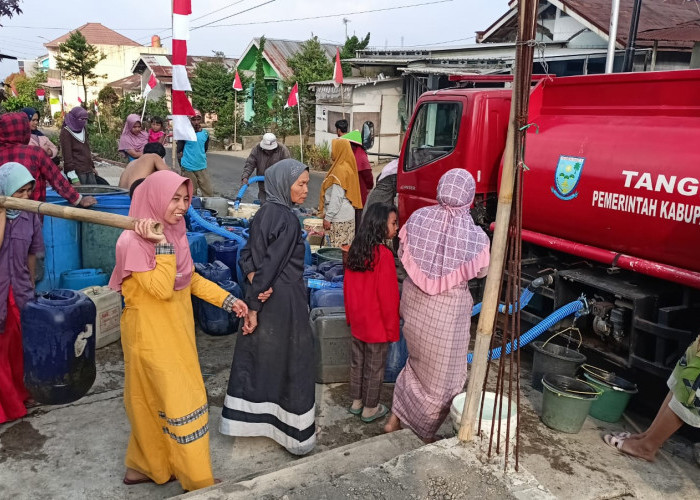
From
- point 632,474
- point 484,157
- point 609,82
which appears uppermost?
point 609,82

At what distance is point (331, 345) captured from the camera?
4.46 meters

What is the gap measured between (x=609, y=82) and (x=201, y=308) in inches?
154

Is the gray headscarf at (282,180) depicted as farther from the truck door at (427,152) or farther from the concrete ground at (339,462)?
the truck door at (427,152)

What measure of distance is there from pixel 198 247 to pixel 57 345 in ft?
7.47

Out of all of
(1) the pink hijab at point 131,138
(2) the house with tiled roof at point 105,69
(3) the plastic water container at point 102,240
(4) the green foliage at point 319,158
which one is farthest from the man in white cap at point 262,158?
(2) the house with tiled roof at point 105,69

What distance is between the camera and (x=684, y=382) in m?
3.28

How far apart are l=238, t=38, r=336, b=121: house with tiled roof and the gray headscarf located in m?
24.8

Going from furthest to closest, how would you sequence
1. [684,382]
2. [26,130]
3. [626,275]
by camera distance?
[26,130] → [626,275] → [684,382]

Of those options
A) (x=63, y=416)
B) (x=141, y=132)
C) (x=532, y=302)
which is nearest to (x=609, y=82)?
(x=532, y=302)

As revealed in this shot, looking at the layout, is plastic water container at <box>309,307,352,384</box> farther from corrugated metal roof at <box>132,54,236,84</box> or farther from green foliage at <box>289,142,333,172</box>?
corrugated metal roof at <box>132,54,236,84</box>

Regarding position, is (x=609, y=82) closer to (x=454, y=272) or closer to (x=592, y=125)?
(x=592, y=125)

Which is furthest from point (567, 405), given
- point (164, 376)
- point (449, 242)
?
point (164, 376)

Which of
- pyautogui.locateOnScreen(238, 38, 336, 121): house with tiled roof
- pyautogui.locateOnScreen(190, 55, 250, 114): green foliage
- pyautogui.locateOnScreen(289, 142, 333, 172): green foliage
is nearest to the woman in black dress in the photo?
pyautogui.locateOnScreen(289, 142, 333, 172): green foliage

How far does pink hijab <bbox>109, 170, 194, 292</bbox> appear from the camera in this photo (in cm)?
271
